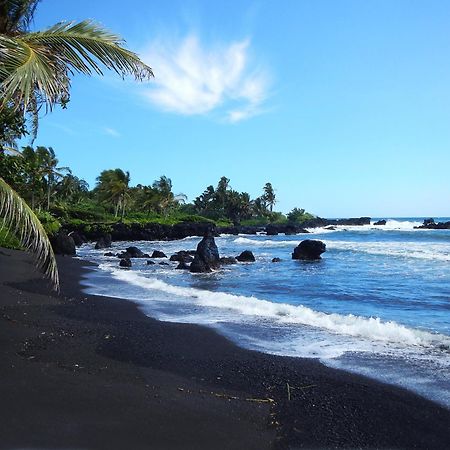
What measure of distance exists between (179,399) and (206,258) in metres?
22.6

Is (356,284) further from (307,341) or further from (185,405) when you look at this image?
(185,405)

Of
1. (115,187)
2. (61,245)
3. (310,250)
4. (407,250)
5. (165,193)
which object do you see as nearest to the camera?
(61,245)

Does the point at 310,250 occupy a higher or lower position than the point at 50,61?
lower

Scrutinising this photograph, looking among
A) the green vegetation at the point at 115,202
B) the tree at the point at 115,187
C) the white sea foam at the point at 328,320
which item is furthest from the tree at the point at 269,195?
the white sea foam at the point at 328,320

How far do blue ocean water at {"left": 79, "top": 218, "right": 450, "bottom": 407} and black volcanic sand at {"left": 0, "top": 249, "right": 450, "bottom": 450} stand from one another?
101 centimetres

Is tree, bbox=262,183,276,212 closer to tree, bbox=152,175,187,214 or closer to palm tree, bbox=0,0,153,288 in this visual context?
tree, bbox=152,175,187,214

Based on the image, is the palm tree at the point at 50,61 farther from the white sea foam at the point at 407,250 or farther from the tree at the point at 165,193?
the tree at the point at 165,193

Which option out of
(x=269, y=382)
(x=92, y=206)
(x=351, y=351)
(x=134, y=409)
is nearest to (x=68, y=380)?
(x=134, y=409)

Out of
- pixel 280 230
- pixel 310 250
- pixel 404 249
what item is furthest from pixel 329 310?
pixel 280 230

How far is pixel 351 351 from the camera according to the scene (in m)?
9.09

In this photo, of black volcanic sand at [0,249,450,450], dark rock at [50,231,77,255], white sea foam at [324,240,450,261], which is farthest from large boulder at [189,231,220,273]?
black volcanic sand at [0,249,450,450]

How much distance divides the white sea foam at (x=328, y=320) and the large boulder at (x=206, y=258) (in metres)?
9.22

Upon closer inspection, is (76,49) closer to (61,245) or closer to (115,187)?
(61,245)

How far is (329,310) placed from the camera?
1495cm
